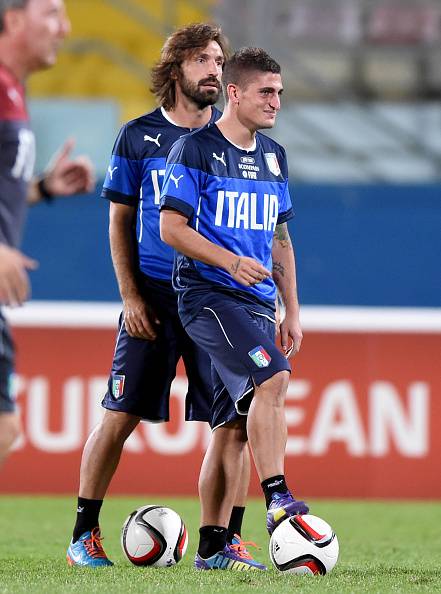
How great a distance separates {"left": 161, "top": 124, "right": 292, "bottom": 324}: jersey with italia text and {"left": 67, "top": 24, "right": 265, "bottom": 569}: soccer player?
355 millimetres

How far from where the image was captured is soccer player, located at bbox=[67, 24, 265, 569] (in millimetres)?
5199

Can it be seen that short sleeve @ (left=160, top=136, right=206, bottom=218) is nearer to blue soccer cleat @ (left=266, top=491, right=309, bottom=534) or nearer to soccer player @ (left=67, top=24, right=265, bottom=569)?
soccer player @ (left=67, top=24, right=265, bottom=569)

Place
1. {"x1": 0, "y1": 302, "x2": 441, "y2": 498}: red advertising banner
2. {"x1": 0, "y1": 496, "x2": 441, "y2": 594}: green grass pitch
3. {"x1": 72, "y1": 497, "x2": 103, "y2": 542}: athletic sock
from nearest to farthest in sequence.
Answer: {"x1": 0, "y1": 496, "x2": 441, "y2": 594}: green grass pitch, {"x1": 72, "y1": 497, "x2": 103, "y2": 542}: athletic sock, {"x1": 0, "y1": 302, "x2": 441, "y2": 498}: red advertising banner

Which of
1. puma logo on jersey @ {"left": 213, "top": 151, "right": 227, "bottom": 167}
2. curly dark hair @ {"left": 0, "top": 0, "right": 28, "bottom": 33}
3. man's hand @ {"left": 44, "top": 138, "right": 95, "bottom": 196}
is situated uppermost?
curly dark hair @ {"left": 0, "top": 0, "right": 28, "bottom": 33}

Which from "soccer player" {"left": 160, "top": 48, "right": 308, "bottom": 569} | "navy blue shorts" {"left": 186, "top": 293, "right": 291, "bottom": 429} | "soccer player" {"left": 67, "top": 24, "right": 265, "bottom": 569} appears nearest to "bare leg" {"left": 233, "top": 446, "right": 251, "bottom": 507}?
"soccer player" {"left": 67, "top": 24, "right": 265, "bottom": 569}

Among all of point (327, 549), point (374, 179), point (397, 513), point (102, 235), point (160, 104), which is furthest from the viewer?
point (374, 179)

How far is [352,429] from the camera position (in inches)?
342

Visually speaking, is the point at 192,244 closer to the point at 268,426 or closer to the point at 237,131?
the point at 237,131

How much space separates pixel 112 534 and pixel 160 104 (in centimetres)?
235

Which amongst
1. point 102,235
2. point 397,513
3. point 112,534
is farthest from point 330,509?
point 102,235

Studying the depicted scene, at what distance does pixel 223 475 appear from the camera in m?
4.94

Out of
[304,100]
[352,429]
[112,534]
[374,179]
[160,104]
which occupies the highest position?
[304,100]

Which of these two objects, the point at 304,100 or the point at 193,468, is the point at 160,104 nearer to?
the point at 193,468

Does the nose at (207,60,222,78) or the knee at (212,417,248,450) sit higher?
the nose at (207,60,222,78)
